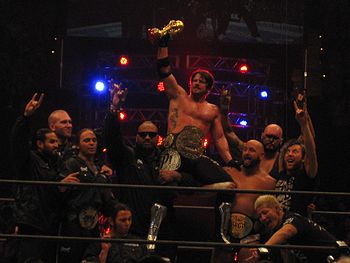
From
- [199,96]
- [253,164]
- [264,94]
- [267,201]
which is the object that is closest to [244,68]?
[264,94]

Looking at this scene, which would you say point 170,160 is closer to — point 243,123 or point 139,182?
point 139,182

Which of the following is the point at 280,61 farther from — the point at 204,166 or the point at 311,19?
the point at 204,166

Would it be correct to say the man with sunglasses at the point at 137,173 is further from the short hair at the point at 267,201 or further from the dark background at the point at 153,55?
the dark background at the point at 153,55

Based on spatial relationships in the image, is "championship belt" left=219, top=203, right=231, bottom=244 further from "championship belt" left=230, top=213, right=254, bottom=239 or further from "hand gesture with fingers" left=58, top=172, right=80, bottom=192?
"hand gesture with fingers" left=58, top=172, right=80, bottom=192

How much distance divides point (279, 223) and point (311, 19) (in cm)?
710

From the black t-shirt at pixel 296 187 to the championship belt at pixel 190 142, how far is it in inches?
25.0

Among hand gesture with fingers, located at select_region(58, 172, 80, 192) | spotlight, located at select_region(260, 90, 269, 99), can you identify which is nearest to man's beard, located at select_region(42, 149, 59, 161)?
hand gesture with fingers, located at select_region(58, 172, 80, 192)

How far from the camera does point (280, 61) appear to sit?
37.8ft

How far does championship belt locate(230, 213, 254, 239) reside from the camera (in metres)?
5.53

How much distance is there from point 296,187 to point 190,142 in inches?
34.1

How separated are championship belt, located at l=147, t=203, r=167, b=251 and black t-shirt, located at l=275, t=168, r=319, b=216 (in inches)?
33.6

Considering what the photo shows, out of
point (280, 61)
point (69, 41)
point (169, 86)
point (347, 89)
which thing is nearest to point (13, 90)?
point (69, 41)

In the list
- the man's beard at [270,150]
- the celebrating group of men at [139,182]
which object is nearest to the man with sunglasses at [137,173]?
the celebrating group of men at [139,182]

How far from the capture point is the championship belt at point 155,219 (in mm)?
5312
